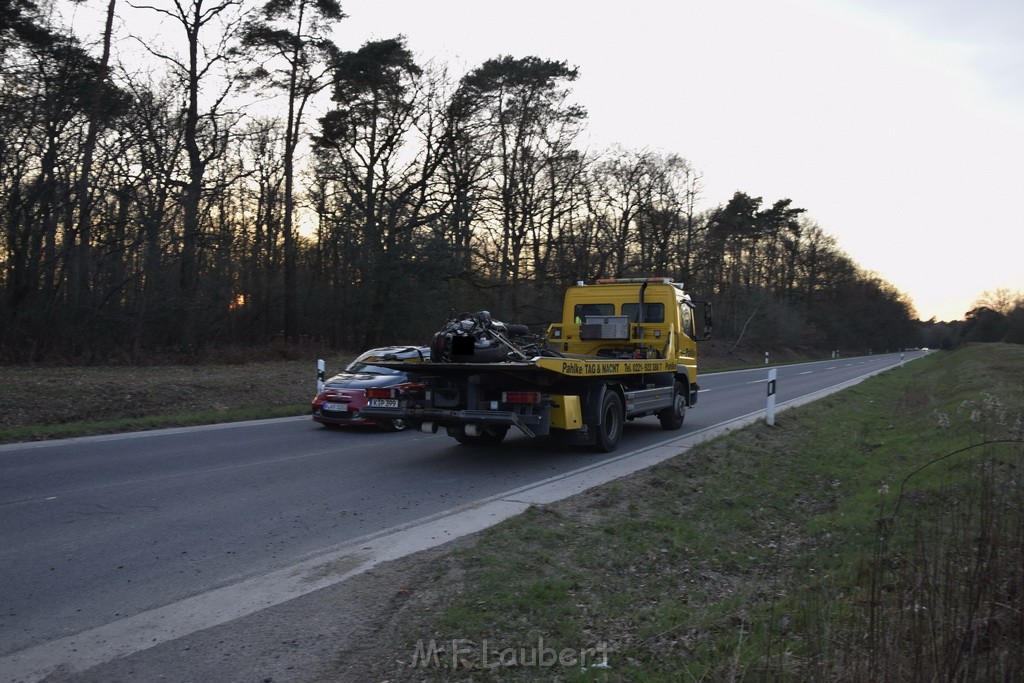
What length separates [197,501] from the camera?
798 centimetres

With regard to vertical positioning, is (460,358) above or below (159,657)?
above

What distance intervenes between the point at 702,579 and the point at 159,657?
12.6 feet

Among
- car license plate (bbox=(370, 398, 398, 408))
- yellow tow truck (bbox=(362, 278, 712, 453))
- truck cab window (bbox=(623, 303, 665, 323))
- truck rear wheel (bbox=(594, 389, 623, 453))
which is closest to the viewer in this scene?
yellow tow truck (bbox=(362, 278, 712, 453))

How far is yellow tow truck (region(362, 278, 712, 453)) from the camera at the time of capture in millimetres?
10273

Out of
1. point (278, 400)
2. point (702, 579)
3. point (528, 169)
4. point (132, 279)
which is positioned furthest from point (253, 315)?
point (702, 579)

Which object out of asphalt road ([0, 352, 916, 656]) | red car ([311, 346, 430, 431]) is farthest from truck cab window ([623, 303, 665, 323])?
red car ([311, 346, 430, 431])

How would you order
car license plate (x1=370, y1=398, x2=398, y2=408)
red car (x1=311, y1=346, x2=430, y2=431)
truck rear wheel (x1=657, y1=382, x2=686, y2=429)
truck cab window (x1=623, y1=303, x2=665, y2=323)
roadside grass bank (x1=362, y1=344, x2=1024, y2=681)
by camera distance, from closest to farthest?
roadside grass bank (x1=362, y1=344, x2=1024, y2=681)
car license plate (x1=370, y1=398, x2=398, y2=408)
red car (x1=311, y1=346, x2=430, y2=431)
truck cab window (x1=623, y1=303, x2=665, y2=323)
truck rear wheel (x1=657, y1=382, x2=686, y2=429)

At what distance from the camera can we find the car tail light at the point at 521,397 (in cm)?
1020

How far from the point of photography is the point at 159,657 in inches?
163

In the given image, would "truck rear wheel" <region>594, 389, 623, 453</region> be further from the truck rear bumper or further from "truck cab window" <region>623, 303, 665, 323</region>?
"truck cab window" <region>623, 303, 665, 323</region>

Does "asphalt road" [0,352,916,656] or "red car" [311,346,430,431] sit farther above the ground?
"red car" [311,346,430,431]

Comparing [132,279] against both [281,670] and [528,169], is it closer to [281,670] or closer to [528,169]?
[528,169]

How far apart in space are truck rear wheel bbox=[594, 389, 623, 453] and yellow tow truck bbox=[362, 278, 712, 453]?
2cm

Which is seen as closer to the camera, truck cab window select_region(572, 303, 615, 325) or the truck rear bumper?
the truck rear bumper
